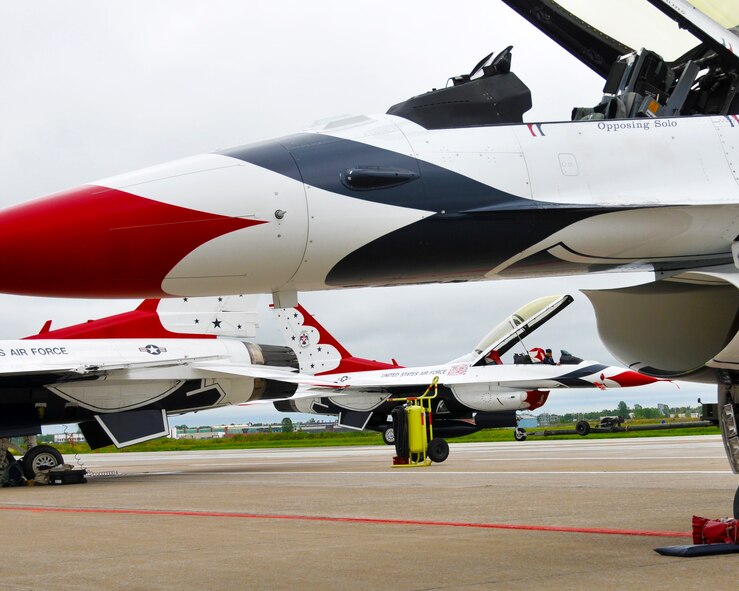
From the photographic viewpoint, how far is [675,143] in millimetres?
5332

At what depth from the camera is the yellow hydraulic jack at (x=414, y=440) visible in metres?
17.8

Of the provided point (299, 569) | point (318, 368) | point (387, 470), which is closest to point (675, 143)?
point (299, 569)

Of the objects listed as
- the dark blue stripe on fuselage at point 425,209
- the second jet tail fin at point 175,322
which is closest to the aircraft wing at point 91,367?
the second jet tail fin at point 175,322

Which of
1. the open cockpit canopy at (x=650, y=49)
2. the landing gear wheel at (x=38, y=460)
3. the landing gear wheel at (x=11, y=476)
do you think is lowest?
the landing gear wheel at (x=11, y=476)

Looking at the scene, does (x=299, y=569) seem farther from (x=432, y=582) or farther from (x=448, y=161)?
(x=448, y=161)

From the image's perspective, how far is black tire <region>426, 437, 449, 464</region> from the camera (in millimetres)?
19703

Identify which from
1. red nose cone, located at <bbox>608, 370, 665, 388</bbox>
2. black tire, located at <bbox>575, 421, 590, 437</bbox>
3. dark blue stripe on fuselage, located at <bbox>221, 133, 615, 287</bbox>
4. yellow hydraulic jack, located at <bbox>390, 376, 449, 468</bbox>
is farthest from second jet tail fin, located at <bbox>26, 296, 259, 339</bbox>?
black tire, located at <bbox>575, 421, 590, 437</bbox>

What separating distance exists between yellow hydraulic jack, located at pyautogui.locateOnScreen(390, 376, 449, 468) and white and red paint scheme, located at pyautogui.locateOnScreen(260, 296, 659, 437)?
4.82m

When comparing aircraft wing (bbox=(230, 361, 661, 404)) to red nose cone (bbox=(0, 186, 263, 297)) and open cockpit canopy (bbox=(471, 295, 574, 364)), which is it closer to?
open cockpit canopy (bbox=(471, 295, 574, 364))

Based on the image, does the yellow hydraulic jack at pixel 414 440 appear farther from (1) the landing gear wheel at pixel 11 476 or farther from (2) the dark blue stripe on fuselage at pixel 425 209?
(2) the dark blue stripe on fuselage at pixel 425 209

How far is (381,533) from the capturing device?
25.4ft

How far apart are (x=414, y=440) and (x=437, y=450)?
122 centimetres

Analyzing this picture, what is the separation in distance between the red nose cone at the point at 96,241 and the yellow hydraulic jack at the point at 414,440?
1343cm

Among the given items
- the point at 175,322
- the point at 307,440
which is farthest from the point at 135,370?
the point at 307,440
